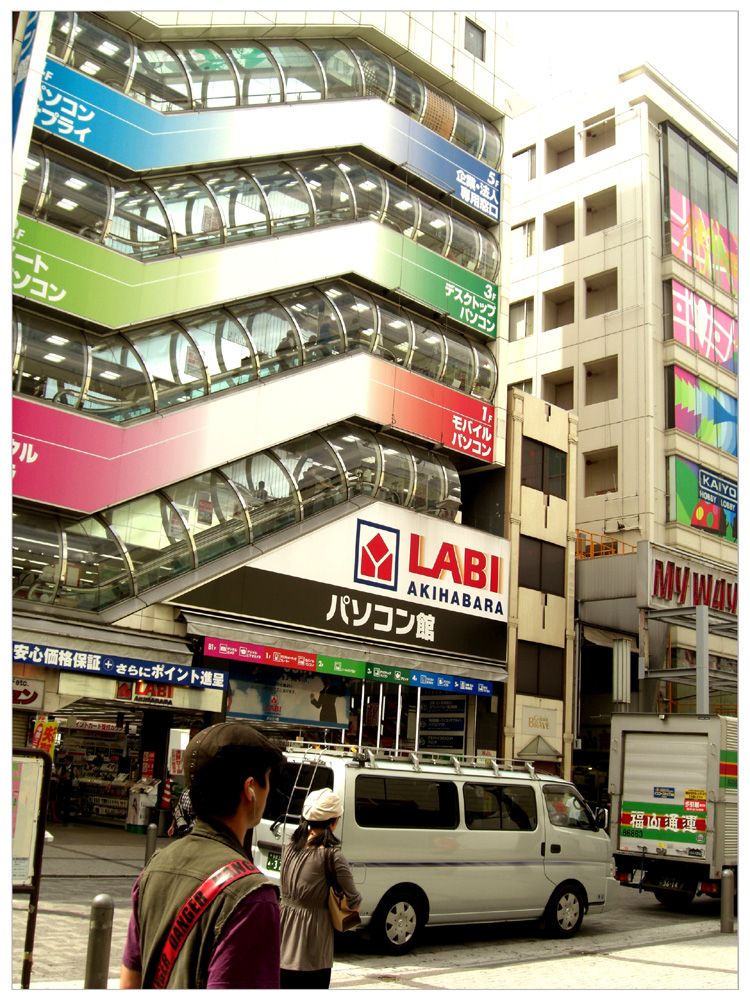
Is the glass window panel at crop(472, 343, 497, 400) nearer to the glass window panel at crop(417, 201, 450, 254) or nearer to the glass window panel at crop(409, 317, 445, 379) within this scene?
the glass window panel at crop(409, 317, 445, 379)

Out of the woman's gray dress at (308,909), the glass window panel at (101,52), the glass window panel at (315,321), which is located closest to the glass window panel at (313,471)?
the glass window panel at (315,321)

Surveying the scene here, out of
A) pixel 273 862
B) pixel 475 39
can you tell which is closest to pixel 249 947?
pixel 273 862

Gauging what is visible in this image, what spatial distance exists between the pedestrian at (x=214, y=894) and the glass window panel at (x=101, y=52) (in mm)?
18241

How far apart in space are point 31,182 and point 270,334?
19.2 ft

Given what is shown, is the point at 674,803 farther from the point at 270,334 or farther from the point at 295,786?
the point at 270,334

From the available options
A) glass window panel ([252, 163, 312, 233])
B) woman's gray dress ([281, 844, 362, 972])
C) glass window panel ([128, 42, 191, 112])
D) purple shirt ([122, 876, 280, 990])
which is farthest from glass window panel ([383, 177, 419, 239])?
purple shirt ([122, 876, 280, 990])

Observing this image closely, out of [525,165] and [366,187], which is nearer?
[366,187]

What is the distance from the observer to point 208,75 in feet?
66.9

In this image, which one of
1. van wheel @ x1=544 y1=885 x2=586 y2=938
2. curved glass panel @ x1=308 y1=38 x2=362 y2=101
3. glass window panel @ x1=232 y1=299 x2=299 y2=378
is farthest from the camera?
curved glass panel @ x1=308 y1=38 x2=362 y2=101

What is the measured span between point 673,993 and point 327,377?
1530 cm

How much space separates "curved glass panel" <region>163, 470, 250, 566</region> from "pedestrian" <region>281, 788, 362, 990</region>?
505 inches

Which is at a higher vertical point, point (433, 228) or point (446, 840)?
point (433, 228)

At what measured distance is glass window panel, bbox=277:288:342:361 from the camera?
21.6 m

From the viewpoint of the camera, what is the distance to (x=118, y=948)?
994cm
